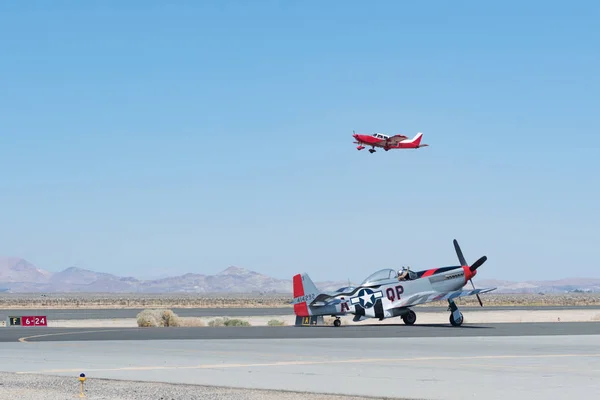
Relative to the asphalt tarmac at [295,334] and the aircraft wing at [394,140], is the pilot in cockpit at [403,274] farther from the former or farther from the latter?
the aircraft wing at [394,140]

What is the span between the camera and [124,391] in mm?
17359

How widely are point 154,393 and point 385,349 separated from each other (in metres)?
11.4

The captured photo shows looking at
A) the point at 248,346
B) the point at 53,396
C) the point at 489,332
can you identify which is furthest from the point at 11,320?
the point at 53,396

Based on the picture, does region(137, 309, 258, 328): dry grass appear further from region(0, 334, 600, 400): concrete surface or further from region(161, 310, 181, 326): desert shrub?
region(0, 334, 600, 400): concrete surface

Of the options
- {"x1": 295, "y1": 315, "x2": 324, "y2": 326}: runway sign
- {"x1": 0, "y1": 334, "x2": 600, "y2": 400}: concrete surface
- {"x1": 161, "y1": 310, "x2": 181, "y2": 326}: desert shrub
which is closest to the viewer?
{"x1": 0, "y1": 334, "x2": 600, "y2": 400}: concrete surface

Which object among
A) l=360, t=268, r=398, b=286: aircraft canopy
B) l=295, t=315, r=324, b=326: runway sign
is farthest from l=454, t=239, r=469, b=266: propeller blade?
l=295, t=315, r=324, b=326: runway sign

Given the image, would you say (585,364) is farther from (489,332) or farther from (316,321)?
(316,321)

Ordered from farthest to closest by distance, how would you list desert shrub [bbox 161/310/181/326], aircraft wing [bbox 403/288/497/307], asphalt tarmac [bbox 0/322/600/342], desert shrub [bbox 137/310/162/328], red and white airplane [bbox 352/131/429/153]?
red and white airplane [bbox 352/131/429/153] → desert shrub [bbox 161/310/181/326] → desert shrub [bbox 137/310/162/328] → aircraft wing [bbox 403/288/497/307] → asphalt tarmac [bbox 0/322/600/342]

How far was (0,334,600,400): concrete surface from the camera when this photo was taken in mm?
17766

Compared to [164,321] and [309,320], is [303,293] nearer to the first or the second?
[309,320]

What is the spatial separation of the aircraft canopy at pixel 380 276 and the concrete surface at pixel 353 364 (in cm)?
1108

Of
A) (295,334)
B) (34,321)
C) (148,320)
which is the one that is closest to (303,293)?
(295,334)

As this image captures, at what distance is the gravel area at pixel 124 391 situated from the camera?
652 inches

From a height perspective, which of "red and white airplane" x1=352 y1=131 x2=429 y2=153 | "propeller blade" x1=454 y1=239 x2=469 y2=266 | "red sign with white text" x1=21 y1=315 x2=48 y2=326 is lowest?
"red sign with white text" x1=21 y1=315 x2=48 y2=326
